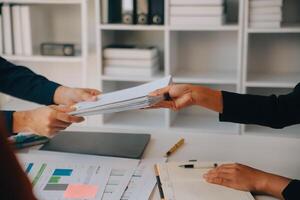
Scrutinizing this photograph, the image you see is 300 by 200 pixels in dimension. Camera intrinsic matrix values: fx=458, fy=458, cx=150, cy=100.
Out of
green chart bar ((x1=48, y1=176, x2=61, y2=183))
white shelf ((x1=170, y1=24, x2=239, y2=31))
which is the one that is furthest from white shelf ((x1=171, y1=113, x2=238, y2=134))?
green chart bar ((x1=48, y1=176, x2=61, y2=183))

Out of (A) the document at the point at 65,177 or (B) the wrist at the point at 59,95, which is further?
(B) the wrist at the point at 59,95

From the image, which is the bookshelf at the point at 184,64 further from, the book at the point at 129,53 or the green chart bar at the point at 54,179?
the green chart bar at the point at 54,179

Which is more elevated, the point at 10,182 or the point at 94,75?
the point at 10,182

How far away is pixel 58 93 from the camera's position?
1.66m

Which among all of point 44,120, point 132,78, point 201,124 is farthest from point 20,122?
point 201,124

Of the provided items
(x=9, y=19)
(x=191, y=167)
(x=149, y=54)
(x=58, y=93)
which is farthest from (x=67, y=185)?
(x=9, y=19)

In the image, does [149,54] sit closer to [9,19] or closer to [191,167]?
[9,19]

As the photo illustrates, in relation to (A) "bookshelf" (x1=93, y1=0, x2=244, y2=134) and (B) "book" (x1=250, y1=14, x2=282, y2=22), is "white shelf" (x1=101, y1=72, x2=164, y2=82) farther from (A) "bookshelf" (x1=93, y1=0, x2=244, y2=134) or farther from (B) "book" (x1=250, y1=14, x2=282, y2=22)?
(B) "book" (x1=250, y1=14, x2=282, y2=22)

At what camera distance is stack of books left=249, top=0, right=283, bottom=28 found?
2281 millimetres

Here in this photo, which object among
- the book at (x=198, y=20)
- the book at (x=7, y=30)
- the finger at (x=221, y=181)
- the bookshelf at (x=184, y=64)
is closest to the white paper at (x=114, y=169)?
the finger at (x=221, y=181)

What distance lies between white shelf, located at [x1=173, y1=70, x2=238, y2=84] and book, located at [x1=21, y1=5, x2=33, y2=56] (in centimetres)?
84

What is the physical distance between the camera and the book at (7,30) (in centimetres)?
253

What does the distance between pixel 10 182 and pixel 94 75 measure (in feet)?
7.87

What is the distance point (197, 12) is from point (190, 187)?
4.55ft
